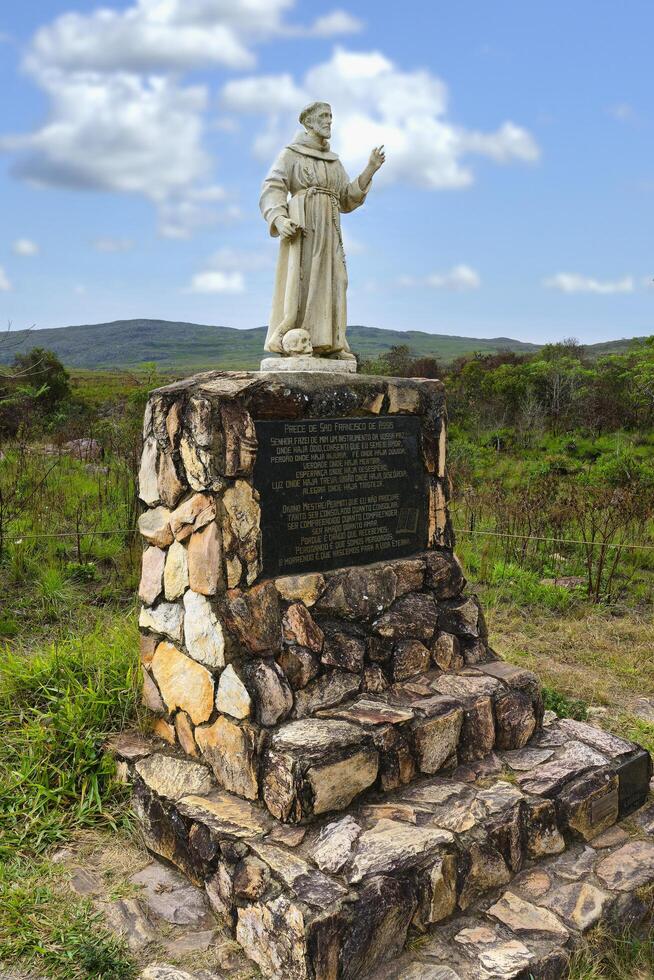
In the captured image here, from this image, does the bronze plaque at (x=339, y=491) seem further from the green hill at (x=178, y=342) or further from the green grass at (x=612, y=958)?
the green hill at (x=178, y=342)

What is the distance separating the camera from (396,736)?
10.5 ft

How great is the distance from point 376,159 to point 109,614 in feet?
12.1

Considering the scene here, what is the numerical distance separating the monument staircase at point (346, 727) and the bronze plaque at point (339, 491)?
0.01 meters

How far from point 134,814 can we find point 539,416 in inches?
614

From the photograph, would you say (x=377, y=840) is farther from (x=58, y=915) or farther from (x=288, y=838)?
(x=58, y=915)

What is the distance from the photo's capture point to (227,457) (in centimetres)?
328

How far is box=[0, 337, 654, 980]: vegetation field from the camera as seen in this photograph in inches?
116

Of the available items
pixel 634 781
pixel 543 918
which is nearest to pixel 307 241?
pixel 634 781

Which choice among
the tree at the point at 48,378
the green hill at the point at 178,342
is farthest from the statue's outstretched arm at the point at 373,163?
the green hill at the point at 178,342

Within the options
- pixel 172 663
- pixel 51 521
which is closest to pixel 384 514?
pixel 172 663

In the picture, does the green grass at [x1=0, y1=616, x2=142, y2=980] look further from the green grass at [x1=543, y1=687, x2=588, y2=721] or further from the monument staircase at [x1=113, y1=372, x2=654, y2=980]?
the green grass at [x1=543, y1=687, x2=588, y2=721]

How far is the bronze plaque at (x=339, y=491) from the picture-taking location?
344 centimetres

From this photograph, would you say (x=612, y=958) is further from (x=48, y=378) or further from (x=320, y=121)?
(x=48, y=378)

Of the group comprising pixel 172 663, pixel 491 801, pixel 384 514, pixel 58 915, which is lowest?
pixel 58 915
